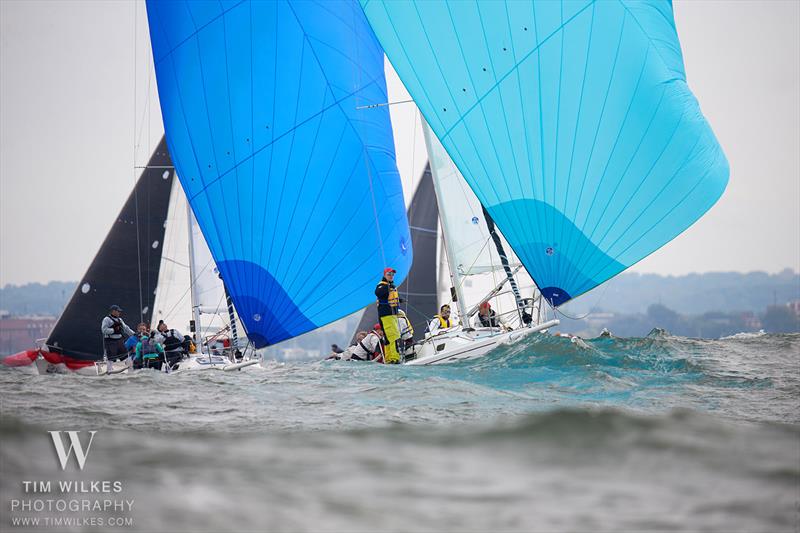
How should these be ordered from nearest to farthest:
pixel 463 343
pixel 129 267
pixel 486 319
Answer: pixel 463 343
pixel 486 319
pixel 129 267

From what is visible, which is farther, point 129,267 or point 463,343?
point 129,267

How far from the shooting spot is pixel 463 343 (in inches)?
485

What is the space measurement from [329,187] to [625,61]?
17.7 feet

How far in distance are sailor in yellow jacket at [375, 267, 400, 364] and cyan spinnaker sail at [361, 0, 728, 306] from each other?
182 centimetres

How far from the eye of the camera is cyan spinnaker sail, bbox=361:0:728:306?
11.6m

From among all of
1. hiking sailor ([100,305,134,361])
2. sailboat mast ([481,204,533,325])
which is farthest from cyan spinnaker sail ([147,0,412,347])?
sailboat mast ([481,204,533,325])

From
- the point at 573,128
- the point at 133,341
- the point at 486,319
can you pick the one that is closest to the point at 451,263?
the point at 486,319

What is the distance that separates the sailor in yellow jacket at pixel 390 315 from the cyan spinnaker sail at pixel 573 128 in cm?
182

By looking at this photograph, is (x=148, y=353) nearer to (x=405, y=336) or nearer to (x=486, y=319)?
(x=405, y=336)

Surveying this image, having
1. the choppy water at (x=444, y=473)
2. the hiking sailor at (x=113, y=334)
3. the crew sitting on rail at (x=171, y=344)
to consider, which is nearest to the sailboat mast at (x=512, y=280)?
the crew sitting on rail at (x=171, y=344)

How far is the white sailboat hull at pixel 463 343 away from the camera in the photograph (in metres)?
12.1

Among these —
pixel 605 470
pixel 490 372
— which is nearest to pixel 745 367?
pixel 490 372

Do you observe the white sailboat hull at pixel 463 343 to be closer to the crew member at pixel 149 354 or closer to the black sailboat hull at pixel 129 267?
the crew member at pixel 149 354

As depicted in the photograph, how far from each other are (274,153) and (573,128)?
5.22m
